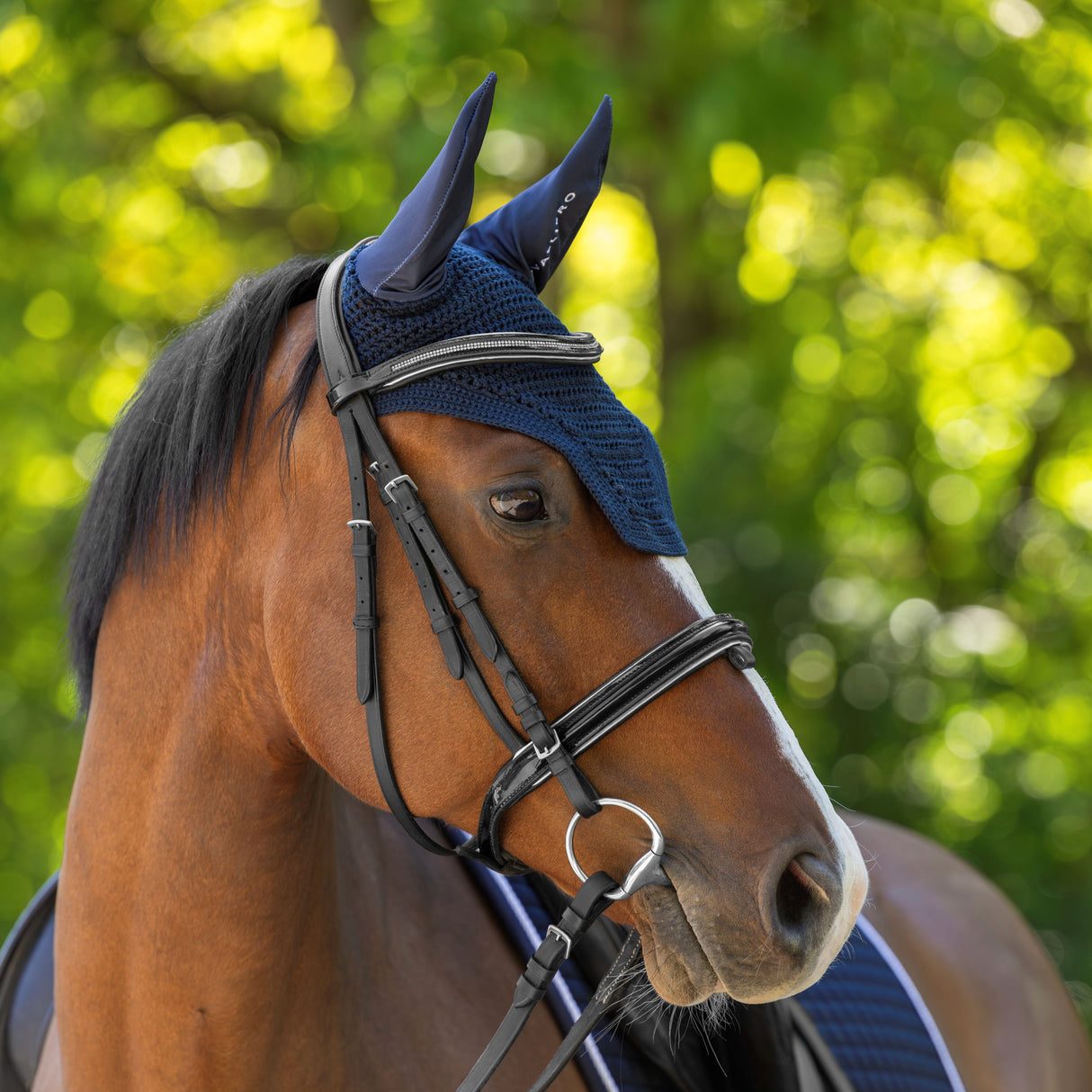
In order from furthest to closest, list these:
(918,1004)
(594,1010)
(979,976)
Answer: (979,976)
(918,1004)
(594,1010)

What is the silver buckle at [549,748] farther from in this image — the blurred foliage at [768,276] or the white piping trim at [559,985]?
the blurred foliage at [768,276]

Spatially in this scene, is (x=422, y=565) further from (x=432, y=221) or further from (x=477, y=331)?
(x=432, y=221)

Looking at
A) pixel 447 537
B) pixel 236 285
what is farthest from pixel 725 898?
pixel 236 285

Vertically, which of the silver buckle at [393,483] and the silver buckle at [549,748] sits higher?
the silver buckle at [393,483]

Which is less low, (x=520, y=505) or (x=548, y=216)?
(x=548, y=216)

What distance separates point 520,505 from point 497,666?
221 millimetres

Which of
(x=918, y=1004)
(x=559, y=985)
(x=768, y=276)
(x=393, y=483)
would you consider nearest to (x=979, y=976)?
(x=918, y=1004)

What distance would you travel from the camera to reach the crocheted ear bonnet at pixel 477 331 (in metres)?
1.45

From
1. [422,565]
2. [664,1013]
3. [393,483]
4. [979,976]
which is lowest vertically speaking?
[979,976]

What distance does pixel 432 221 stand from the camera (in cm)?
144

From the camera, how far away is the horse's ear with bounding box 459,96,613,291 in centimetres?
174

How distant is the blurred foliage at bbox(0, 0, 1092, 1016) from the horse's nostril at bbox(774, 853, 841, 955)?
367 cm

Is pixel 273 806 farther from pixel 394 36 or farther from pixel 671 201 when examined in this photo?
pixel 394 36

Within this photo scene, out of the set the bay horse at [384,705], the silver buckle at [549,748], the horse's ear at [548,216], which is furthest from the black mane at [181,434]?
the silver buckle at [549,748]
